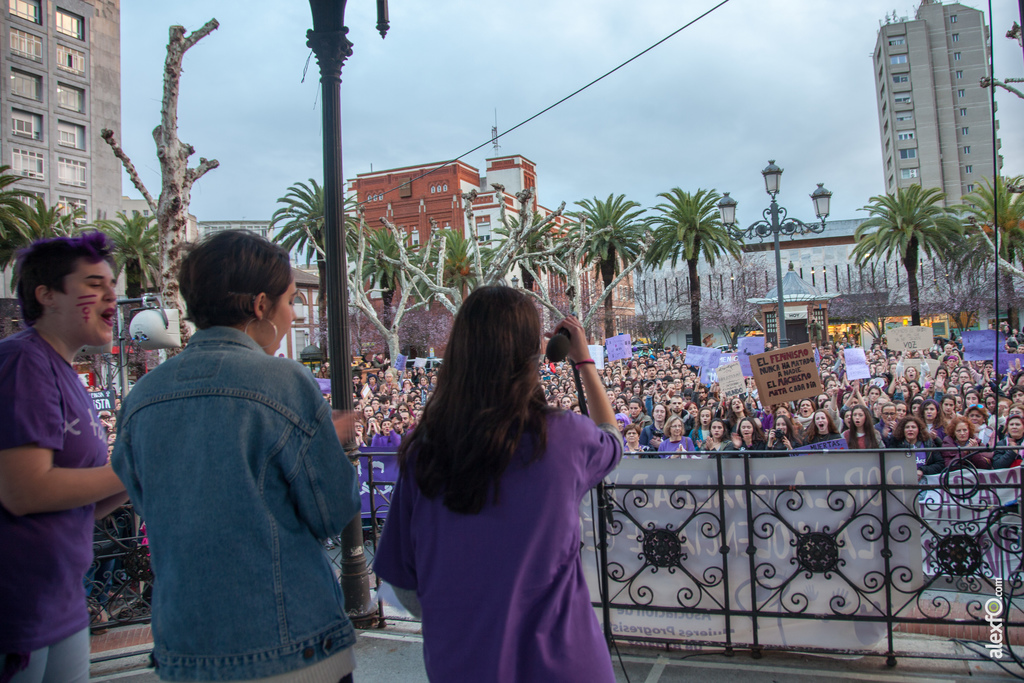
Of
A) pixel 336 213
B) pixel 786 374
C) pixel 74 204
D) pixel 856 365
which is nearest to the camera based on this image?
pixel 336 213

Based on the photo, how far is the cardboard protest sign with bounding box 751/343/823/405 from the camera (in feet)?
25.9

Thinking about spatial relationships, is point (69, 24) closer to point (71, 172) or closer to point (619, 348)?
point (71, 172)

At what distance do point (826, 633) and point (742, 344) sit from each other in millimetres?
11929

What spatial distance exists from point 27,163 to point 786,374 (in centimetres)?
5200

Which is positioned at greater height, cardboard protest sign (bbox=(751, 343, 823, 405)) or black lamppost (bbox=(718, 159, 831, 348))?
black lamppost (bbox=(718, 159, 831, 348))

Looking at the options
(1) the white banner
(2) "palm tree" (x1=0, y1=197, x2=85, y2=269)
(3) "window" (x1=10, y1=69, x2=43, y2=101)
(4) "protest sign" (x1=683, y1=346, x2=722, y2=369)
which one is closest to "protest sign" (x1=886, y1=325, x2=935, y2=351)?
(4) "protest sign" (x1=683, y1=346, x2=722, y2=369)

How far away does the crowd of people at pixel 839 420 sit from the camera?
21.0ft

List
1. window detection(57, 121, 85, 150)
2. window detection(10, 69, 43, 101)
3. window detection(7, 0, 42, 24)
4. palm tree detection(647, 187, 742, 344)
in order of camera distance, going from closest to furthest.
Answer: palm tree detection(647, 187, 742, 344)
window detection(10, 69, 43, 101)
window detection(7, 0, 42, 24)
window detection(57, 121, 85, 150)

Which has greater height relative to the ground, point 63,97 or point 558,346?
point 63,97

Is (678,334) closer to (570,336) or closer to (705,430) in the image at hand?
(705,430)

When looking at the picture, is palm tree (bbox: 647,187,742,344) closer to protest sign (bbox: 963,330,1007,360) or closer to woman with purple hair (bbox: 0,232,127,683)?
protest sign (bbox: 963,330,1007,360)

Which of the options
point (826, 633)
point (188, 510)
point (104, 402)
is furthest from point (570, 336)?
point (104, 402)

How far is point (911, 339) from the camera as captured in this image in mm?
15961

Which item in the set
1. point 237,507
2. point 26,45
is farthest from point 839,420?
point 26,45
